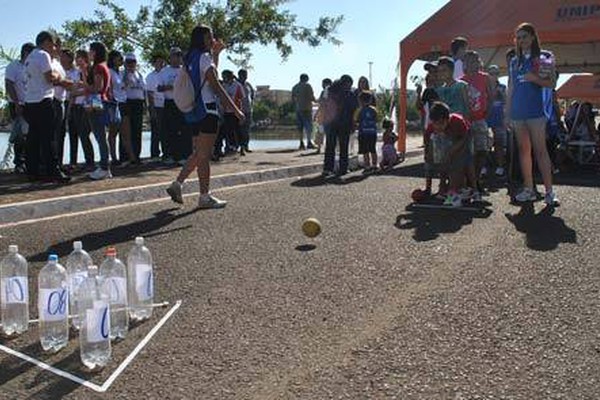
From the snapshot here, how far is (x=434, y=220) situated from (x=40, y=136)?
5.41 meters

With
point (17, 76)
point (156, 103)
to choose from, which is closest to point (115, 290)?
point (17, 76)

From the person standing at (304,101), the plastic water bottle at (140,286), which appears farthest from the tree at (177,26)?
the plastic water bottle at (140,286)

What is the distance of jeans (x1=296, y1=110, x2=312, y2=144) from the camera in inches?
764

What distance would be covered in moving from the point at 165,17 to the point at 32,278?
16.3 metres

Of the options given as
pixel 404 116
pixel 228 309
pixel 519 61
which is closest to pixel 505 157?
pixel 519 61

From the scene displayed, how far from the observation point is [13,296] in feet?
14.4

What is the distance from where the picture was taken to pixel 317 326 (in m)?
4.57

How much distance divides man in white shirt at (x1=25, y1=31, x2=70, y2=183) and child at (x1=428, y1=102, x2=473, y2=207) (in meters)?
4.91

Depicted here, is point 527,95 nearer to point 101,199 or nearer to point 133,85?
point 101,199

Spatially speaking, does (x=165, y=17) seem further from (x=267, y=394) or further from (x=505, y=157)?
(x=267, y=394)

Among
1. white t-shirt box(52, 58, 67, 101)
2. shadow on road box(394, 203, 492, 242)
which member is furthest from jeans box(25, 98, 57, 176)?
shadow on road box(394, 203, 492, 242)

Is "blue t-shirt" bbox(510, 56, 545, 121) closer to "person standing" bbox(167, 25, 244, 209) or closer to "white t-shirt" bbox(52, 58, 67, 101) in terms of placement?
"person standing" bbox(167, 25, 244, 209)

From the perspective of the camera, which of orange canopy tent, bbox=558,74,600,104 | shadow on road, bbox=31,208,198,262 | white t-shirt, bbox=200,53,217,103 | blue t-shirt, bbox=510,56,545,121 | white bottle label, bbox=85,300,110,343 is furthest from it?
orange canopy tent, bbox=558,74,600,104

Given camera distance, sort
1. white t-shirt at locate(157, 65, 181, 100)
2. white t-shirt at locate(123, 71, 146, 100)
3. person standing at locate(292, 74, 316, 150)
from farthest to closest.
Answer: person standing at locate(292, 74, 316, 150)
white t-shirt at locate(157, 65, 181, 100)
white t-shirt at locate(123, 71, 146, 100)
